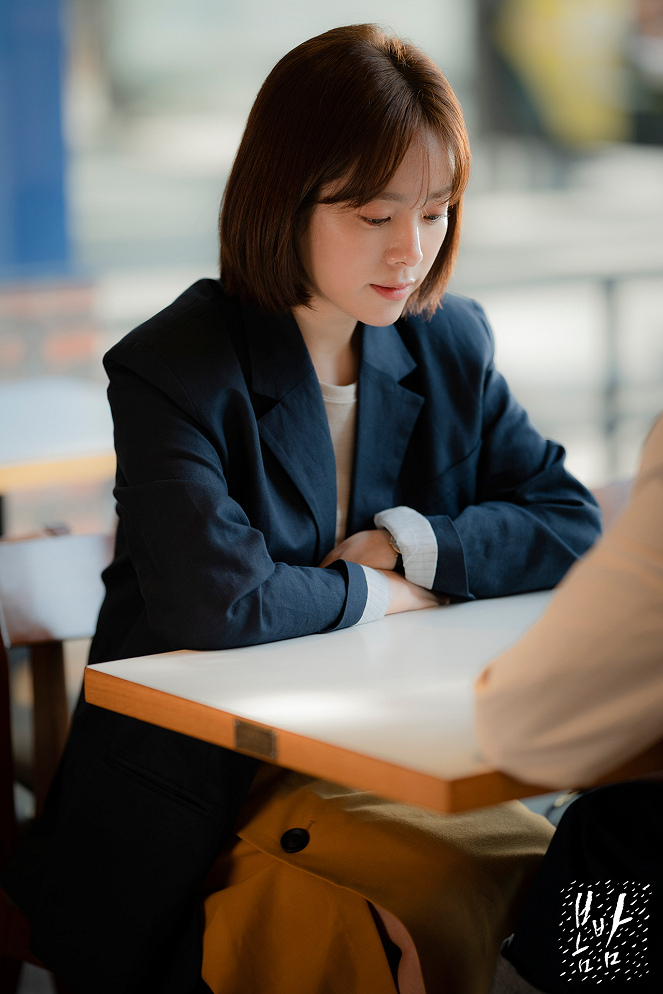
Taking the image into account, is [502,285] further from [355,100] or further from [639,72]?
[355,100]

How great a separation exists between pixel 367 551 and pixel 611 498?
0.80 metres

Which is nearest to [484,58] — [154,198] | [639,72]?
[639,72]

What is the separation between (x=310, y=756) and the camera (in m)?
0.94

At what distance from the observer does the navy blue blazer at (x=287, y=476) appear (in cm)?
125

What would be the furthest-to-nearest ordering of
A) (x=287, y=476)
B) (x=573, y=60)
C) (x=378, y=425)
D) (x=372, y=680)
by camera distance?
(x=573, y=60) → (x=378, y=425) → (x=287, y=476) → (x=372, y=680)

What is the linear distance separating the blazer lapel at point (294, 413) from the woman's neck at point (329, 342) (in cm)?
4

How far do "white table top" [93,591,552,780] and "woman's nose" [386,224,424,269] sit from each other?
435mm

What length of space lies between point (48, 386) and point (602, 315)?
2.85 meters

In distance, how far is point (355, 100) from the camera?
4.25ft

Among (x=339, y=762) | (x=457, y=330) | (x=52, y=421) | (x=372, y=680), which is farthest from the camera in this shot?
(x=52, y=421)

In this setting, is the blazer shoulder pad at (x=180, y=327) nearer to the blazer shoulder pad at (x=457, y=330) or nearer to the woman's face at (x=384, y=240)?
the woman's face at (x=384, y=240)

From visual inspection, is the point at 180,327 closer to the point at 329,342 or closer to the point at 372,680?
the point at 329,342

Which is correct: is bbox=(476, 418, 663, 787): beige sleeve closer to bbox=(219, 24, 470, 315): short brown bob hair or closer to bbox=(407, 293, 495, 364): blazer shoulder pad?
bbox=(219, 24, 470, 315): short brown bob hair

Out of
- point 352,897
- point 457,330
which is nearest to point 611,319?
point 457,330
